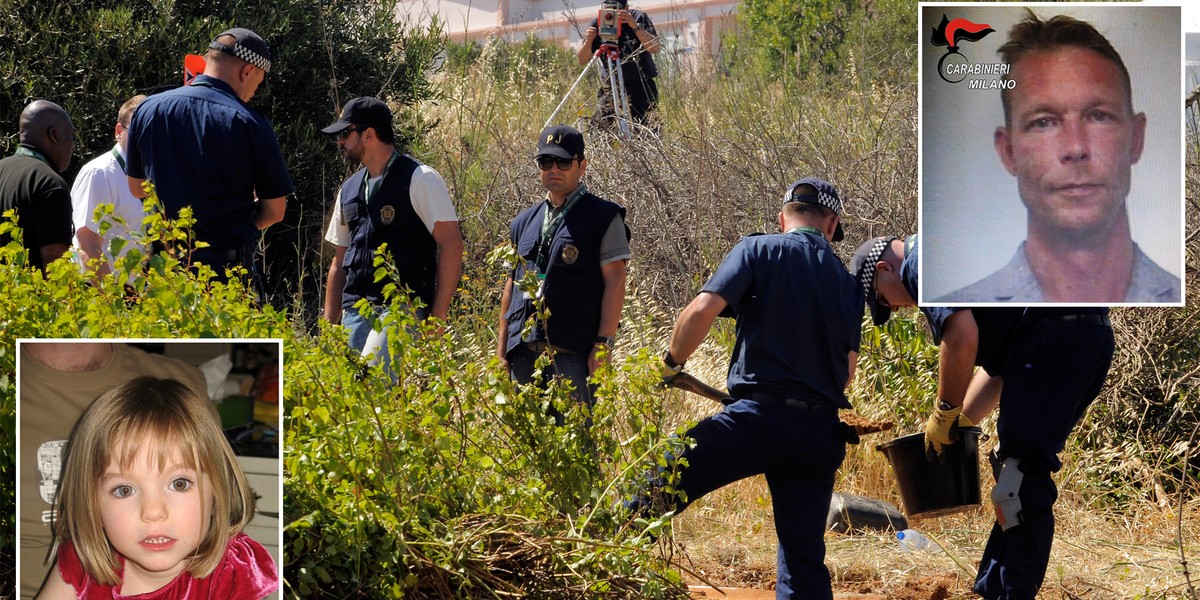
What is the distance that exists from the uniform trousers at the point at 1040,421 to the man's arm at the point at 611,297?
5.37ft

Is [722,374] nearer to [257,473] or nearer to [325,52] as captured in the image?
[325,52]

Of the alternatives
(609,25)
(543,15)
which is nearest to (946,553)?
(609,25)

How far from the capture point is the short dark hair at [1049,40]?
3965 millimetres

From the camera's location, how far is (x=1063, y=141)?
3.92m

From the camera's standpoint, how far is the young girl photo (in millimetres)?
2504

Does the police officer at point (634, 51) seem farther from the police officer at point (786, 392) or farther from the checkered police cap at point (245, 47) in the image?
the police officer at point (786, 392)

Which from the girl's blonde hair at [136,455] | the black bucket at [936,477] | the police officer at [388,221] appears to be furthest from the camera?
the police officer at [388,221]

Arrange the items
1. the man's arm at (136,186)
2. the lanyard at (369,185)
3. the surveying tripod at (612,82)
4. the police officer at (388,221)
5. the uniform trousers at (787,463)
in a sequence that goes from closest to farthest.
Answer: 1. the uniform trousers at (787,463)
2. the man's arm at (136,186)
3. the police officer at (388,221)
4. the lanyard at (369,185)
5. the surveying tripod at (612,82)

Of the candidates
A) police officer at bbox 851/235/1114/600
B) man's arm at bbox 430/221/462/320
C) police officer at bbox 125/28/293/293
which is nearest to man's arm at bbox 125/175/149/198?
police officer at bbox 125/28/293/293

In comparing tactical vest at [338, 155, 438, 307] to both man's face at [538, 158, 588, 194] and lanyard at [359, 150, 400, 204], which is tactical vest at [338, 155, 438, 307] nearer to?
lanyard at [359, 150, 400, 204]

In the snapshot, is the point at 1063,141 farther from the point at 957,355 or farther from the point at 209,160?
the point at 209,160

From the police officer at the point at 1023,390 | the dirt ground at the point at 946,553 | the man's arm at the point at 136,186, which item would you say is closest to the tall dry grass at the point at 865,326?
the dirt ground at the point at 946,553

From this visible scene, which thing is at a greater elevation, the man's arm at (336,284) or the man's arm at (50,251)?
the man's arm at (50,251)

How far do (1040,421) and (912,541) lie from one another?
4.53ft
